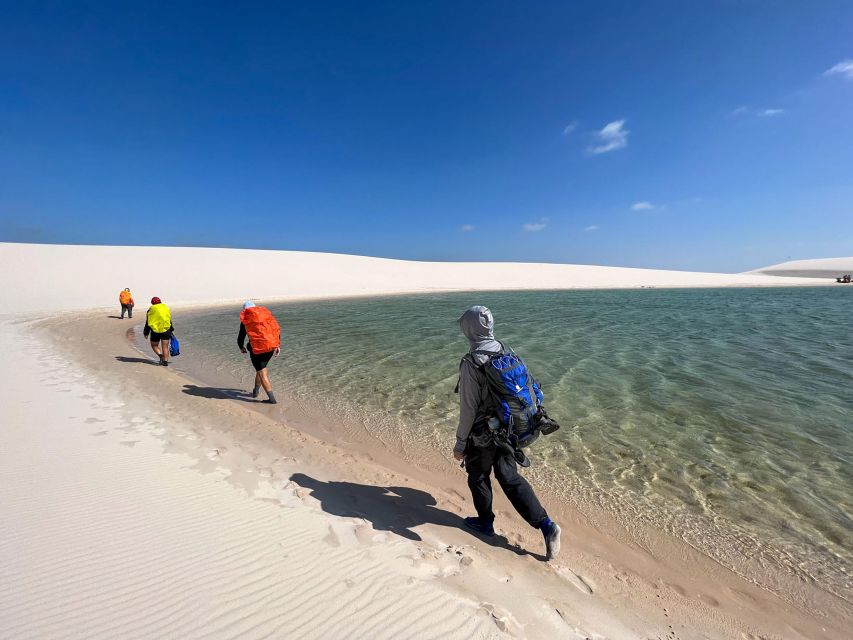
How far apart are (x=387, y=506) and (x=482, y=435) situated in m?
1.54

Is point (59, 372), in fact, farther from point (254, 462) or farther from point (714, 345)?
point (714, 345)

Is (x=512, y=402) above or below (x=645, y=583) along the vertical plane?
above

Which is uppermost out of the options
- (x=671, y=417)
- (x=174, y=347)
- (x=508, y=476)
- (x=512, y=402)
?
(x=512, y=402)

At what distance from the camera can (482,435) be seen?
306 centimetres

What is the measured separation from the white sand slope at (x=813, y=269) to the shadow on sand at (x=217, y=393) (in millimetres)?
131992

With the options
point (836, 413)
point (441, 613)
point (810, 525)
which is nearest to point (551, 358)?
point (836, 413)

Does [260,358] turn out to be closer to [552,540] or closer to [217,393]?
[217,393]

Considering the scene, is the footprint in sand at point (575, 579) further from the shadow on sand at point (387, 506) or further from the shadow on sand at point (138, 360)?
the shadow on sand at point (138, 360)

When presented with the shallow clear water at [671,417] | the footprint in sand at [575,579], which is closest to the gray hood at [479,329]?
the footprint in sand at [575,579]

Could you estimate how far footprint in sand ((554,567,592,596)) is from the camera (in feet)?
9.57

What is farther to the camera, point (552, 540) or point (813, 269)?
point (813, 269)

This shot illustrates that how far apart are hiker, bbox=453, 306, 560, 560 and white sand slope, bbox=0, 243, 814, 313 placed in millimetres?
30428

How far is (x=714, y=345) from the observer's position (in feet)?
41.1

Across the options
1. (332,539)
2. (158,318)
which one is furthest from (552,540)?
(158,318)
